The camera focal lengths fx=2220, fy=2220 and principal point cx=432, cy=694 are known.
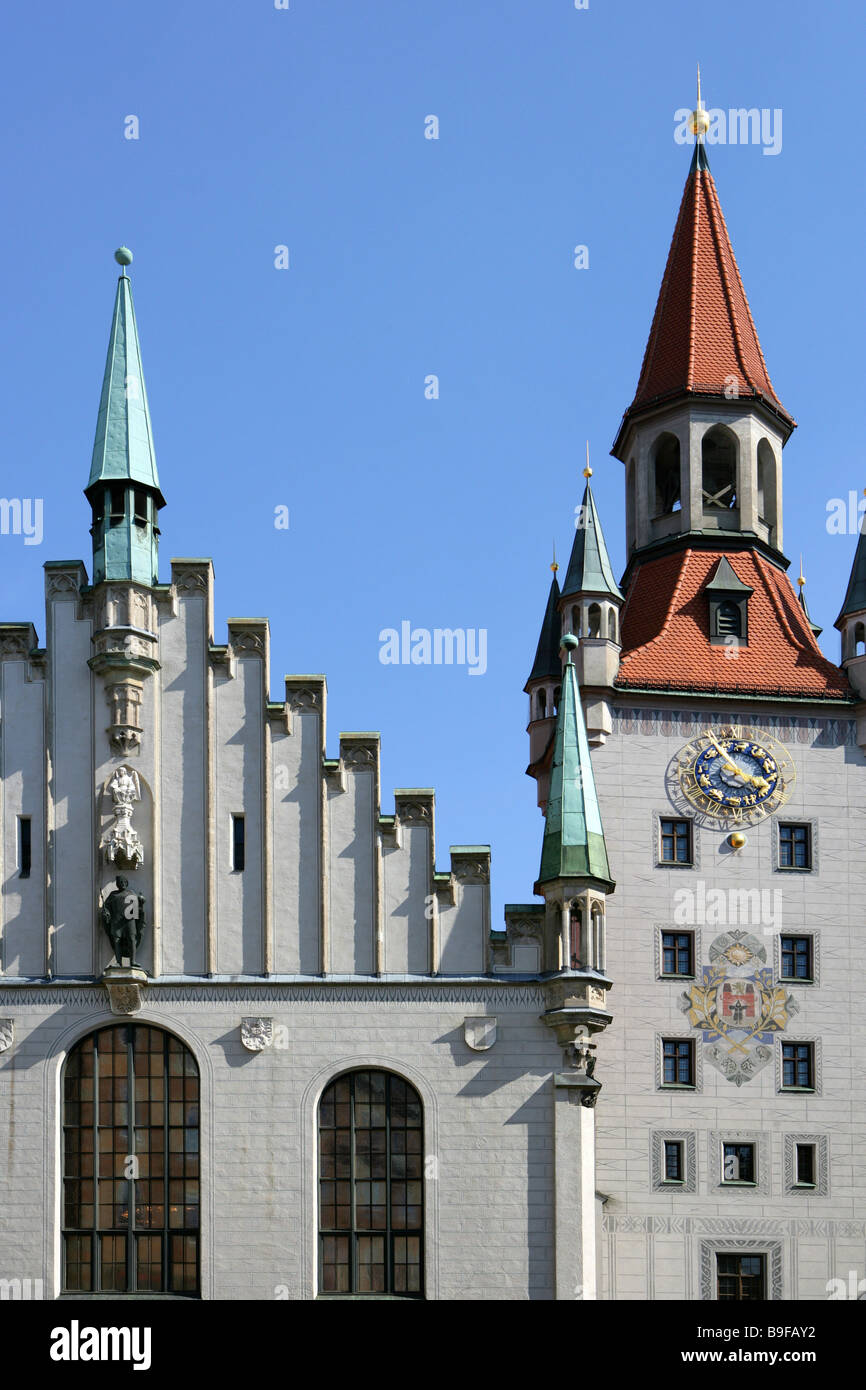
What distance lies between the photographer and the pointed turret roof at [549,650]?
4600 centimetres

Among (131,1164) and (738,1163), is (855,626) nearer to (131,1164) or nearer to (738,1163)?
(738,1163)

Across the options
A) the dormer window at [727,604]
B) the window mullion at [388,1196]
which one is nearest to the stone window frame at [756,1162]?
the window mullion at [388,1196]

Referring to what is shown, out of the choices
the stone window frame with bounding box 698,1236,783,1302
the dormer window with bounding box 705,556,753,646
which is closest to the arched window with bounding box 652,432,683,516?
the dormer window with bounding box 705,556,753,646

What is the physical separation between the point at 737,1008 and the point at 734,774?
176 inches

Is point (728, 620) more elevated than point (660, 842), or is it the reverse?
point (728, 620)

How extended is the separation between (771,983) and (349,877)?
856 cm

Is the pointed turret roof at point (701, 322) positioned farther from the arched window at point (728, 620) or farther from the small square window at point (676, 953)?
the small square window at point (676, 953)

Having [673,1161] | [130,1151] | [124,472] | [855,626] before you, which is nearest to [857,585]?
[855,626]

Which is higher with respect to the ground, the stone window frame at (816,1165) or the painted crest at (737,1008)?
the painted crest at (737,1008)

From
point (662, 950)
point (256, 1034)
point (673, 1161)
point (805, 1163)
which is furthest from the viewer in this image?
point (662, 950)

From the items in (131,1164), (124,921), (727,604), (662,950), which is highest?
(727,604)

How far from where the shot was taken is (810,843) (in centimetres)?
4212

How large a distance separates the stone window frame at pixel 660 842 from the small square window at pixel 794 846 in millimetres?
1600
